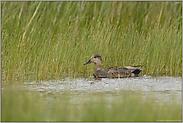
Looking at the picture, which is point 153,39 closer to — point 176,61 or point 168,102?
point 176,61

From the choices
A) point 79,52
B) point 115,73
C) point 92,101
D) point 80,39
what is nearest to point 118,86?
point 115,73

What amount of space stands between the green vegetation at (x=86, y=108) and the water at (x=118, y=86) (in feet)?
1.00

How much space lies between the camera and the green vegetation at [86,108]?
4.55m

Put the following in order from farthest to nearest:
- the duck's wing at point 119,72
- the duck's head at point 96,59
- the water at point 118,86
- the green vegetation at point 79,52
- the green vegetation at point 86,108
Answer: the duck's head at point 96,59
the duck's wing at point 119,72
the water at point 118,86
the green vegetation at point 79,52
the green vegetation at point 86,108

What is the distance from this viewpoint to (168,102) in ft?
17.7

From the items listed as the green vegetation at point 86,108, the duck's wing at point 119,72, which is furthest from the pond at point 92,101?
the duck's wing at point 119,72

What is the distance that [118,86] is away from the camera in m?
6.95

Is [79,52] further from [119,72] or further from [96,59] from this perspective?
[119,72]

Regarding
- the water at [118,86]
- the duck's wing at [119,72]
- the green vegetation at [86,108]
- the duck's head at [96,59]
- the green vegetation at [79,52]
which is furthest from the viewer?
the duck's head at [96,59]

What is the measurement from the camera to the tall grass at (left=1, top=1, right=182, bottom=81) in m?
8.61

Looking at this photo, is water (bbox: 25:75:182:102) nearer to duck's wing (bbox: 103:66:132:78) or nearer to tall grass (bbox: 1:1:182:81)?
duck's wing (bbox: 103:66:132:78)

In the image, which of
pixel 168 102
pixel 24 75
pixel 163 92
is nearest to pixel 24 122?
pixel 168 102

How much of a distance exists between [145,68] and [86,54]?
1.75 m

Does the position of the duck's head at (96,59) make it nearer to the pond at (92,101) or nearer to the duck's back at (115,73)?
the duck's back at (115,73)
